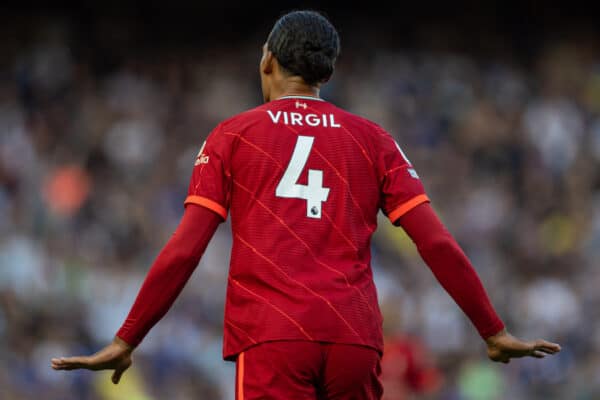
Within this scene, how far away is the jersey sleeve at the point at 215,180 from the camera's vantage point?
3816mm

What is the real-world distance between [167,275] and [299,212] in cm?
49

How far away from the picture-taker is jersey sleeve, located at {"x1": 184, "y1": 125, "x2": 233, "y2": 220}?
382cm

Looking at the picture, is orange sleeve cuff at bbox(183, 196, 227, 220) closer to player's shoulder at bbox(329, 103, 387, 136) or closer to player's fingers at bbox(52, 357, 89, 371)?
player's shoulder at bbox(329, 103, 387, 136)

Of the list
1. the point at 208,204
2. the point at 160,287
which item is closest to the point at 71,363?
the point at 160,287

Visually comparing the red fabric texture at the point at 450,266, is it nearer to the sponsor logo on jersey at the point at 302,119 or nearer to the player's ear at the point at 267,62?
the sponsor logo on jersey at the point at 302,119

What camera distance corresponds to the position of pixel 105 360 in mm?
3762

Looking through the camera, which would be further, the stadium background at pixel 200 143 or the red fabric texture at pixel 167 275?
the stadium background at pixel 200 143

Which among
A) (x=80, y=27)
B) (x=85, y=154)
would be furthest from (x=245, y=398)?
(x=80, y=27)

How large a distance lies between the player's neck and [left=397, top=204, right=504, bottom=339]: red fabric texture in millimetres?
568

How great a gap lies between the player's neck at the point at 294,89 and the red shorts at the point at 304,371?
0.94m

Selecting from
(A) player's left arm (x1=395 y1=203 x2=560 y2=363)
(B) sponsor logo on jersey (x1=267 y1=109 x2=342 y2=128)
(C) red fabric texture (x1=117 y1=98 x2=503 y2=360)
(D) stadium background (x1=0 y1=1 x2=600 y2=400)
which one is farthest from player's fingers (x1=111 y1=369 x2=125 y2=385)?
(D) stadium background (x1=0 y1=1 x2=600 y2=400)

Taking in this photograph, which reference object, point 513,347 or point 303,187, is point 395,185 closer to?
point 303,187

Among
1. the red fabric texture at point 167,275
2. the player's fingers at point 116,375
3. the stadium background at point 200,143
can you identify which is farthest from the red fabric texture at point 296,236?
the stadium background at point 200,143

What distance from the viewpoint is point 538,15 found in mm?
16125
